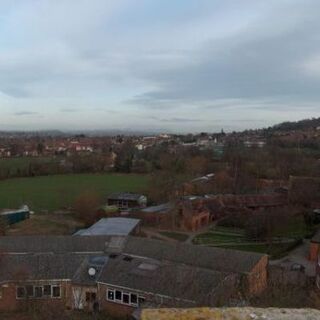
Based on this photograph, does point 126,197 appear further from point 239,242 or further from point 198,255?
point 198,255

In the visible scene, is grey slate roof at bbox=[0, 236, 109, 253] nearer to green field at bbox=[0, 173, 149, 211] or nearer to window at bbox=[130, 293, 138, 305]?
window at bbox=[130, 293, 138, 305]

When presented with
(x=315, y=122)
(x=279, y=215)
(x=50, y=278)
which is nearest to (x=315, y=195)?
(x=279, y=215)

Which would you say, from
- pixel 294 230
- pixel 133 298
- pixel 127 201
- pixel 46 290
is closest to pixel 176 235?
pixel 294 230

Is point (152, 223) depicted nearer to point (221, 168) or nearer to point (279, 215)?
point (279, 215)

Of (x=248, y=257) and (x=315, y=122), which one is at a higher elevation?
(x=315, y=122)

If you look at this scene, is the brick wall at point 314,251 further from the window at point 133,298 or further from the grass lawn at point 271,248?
the window at point 133,298

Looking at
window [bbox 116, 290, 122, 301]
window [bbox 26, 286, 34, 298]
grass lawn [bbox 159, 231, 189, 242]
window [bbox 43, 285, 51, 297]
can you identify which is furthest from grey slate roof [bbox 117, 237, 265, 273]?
grass lawn [bbox 159, 231, 189, 242]
